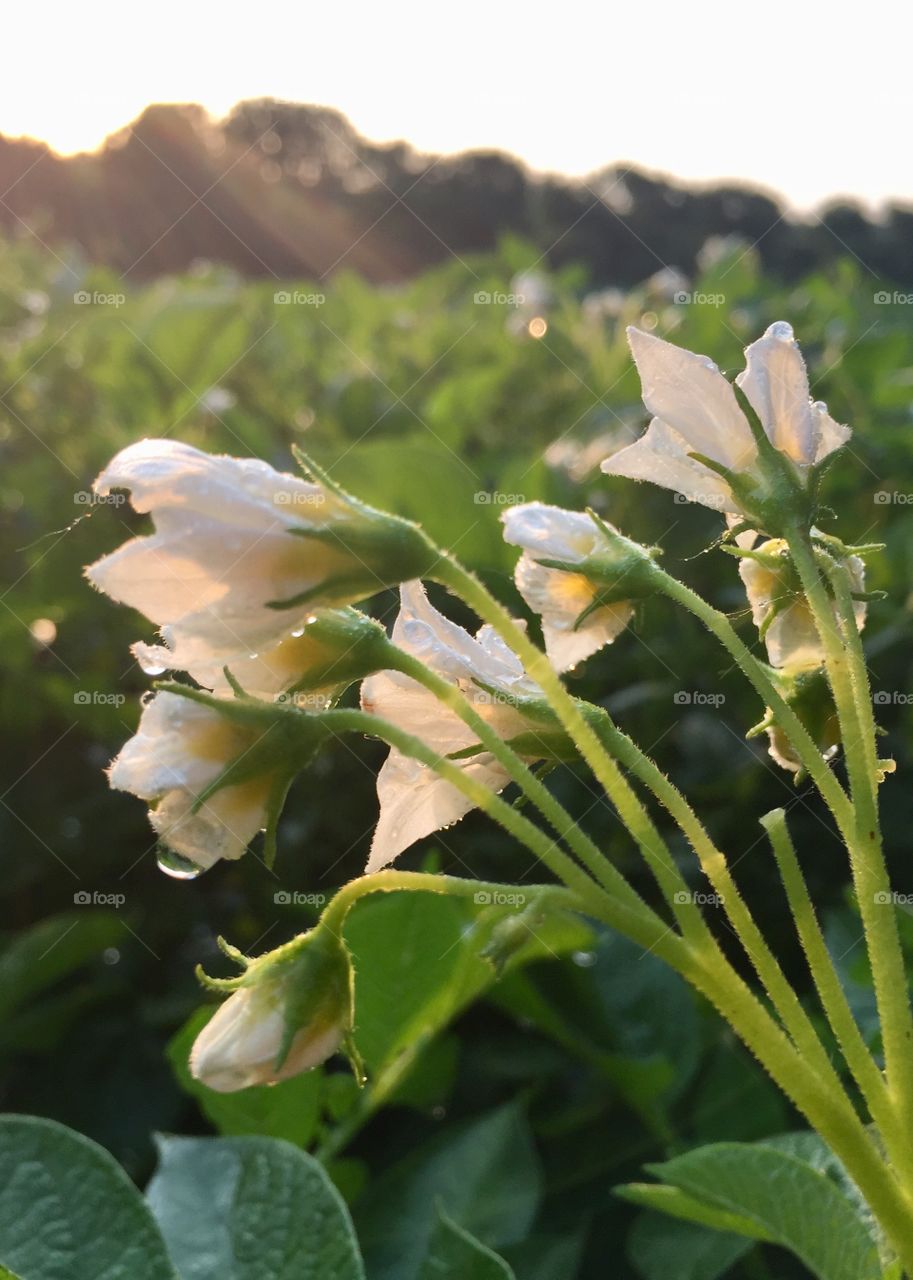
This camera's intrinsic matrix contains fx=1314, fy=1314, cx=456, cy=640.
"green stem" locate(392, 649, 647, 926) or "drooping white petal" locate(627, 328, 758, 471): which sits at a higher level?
"drooping white petal" locate(627, 328, 758, 471)

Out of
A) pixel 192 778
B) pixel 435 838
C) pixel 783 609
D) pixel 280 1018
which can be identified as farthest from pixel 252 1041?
pixel 435 838

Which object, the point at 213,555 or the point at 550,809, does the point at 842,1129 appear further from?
the point at 213,555

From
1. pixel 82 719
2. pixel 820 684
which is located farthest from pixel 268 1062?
pixel 82 719

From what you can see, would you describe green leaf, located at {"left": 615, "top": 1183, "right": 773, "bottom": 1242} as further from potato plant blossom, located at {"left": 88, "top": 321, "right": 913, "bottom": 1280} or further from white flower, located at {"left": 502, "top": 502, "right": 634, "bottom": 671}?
white flower, located at {"left": 502, "top": 502, "right": 634, "bottom": 671}

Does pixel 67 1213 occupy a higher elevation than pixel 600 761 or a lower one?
lower

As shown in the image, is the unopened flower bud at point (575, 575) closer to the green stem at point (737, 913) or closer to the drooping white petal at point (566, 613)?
the drooping white petal at point (566, 613)

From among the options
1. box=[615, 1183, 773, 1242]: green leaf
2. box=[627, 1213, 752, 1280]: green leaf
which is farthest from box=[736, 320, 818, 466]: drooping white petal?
box=[627, 1213, 752, 1280]: green leaf

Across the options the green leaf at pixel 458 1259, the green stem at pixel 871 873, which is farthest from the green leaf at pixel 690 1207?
the green stem at pixel 871 873
